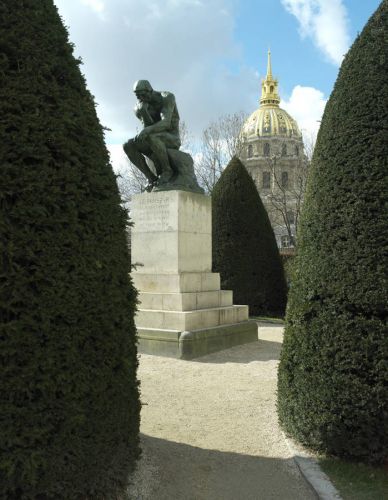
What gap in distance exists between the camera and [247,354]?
9.20 m

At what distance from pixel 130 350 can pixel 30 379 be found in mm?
793

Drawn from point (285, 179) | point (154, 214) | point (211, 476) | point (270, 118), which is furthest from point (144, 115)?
point (270, 118)

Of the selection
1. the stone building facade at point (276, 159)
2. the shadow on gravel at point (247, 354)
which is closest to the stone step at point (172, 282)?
the shadow on gravel at point (247, 354)

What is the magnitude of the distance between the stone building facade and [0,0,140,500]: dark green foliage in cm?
2542

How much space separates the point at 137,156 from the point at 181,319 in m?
3.85

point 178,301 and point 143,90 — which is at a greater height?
point 143,90

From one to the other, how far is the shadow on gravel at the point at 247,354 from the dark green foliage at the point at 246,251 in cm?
510

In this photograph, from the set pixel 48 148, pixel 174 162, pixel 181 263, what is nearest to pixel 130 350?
pixel 48 148

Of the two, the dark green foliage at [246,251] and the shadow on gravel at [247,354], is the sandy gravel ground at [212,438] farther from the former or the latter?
the dark green foliage at [246,251]

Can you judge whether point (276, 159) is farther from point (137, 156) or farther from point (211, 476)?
point (211, 476)

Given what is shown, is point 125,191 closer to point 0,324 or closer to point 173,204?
point 173,204

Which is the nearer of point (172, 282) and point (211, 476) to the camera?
point (211, 476)

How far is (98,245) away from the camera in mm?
3096

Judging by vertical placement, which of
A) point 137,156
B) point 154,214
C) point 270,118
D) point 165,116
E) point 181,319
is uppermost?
point 270,118
